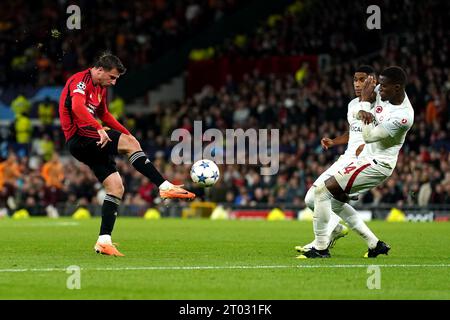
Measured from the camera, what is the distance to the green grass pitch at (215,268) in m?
9.06

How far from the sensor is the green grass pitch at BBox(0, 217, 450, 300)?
906cm

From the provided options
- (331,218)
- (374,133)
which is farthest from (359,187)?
(331,218)

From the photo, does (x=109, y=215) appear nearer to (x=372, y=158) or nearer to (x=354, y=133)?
(x=372, y=158)

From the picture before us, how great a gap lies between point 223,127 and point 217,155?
342 centimetres

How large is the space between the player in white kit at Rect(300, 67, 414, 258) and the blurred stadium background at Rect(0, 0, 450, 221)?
1327cm

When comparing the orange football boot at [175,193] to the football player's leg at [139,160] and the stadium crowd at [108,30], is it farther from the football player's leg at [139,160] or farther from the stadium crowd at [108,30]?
the stadium crowd at [108,30]

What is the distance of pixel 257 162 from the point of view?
1206 inches

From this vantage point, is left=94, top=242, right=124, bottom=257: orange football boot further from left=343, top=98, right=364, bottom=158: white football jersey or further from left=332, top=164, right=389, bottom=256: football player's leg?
left=343, top=98, right=364, bottom=158: white football jersey

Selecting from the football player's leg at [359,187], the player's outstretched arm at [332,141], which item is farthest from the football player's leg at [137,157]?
the football player's leg at [359,187]

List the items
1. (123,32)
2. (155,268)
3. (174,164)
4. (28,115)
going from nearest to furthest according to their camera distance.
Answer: (155,268) < (174,164) < (28,115) < (123,32)

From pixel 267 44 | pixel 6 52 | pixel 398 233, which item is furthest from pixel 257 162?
pixel 6 52

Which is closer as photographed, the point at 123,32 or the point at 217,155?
the point at 217,155

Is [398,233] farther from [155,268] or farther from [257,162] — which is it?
[257,162]

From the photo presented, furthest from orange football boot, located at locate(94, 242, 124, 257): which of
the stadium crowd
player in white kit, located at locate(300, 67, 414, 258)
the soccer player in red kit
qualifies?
the stadium crowd
